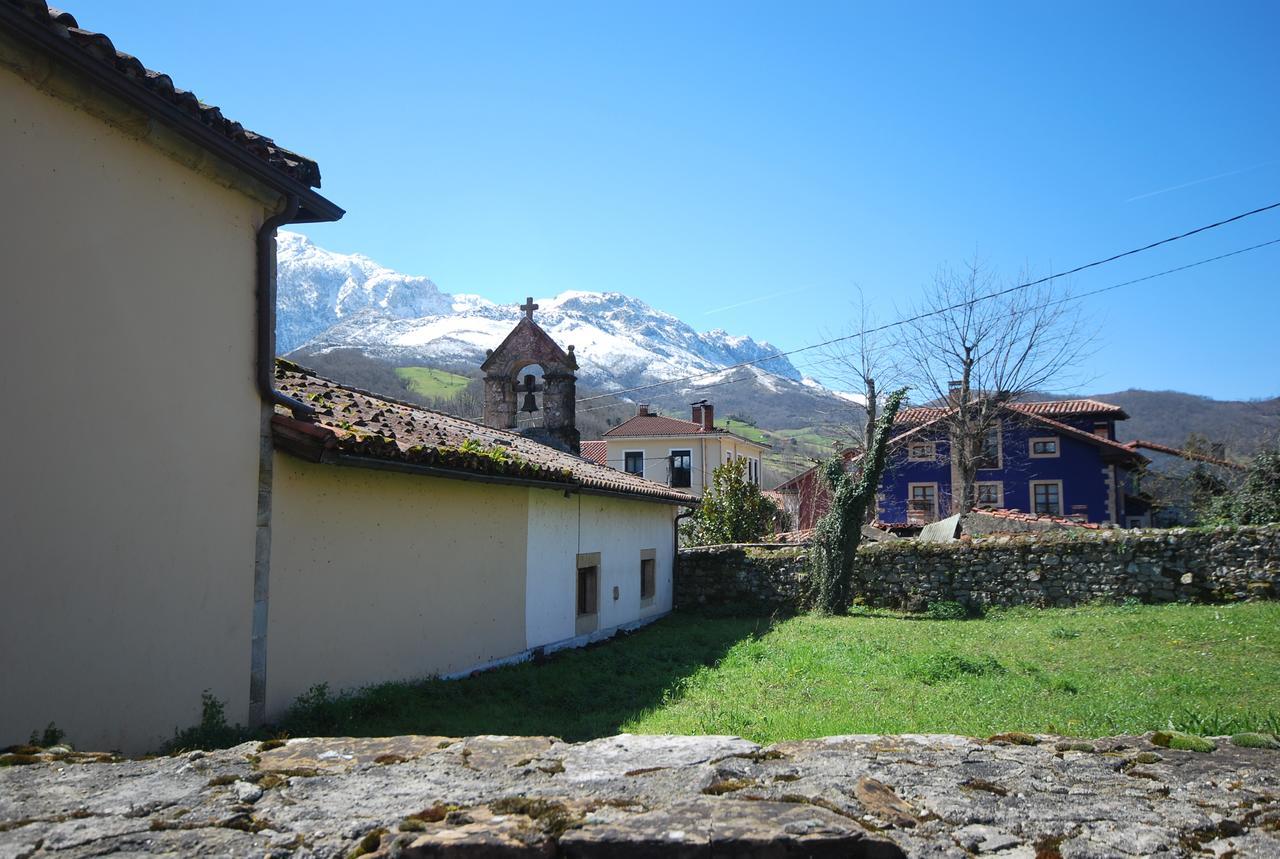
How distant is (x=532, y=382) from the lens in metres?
17.7

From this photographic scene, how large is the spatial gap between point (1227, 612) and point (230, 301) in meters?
15.2

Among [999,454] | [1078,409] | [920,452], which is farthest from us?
[1078,409]

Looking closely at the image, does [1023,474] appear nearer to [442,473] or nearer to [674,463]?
[674,463]

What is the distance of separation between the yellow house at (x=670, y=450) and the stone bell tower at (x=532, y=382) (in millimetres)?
29579

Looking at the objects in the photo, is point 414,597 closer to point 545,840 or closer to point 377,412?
point 377,412

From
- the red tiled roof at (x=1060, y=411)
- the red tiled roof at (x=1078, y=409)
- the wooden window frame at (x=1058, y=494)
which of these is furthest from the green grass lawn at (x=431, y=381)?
the wooden window frame at (x=1058, y=494)

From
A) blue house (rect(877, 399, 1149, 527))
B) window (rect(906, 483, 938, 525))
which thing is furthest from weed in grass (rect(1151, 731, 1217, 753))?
window (rect(906, 483, 938, 525))

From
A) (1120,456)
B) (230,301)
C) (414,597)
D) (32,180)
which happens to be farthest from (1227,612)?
(1120,456)

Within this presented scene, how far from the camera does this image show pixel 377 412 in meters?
9.34

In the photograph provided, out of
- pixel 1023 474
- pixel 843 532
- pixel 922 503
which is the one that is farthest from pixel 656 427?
pixel 843 532

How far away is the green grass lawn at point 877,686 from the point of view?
7.07 m

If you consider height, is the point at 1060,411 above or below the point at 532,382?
above

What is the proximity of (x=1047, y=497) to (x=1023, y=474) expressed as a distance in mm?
1328

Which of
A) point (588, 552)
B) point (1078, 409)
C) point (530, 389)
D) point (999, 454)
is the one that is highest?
point (1078, 409)
